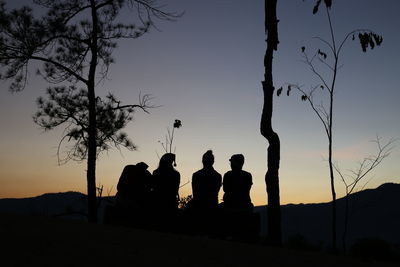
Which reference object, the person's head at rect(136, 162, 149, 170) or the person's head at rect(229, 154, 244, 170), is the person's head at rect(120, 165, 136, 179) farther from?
the person's head at rect(229, 154, 244, 170)

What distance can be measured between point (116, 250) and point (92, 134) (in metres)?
7.92

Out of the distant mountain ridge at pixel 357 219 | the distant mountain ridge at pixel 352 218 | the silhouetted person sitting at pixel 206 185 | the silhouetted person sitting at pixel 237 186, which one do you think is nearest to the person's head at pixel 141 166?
the silhouetted person sitting at pixel 206 185

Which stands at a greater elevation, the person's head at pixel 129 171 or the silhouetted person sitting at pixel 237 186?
the person's head at pixel 129 171

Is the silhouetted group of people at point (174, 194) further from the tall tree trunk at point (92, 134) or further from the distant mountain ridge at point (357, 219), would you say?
the distant mountain ridge at point (357, 219)

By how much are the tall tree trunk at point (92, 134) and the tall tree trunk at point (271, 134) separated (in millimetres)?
4882

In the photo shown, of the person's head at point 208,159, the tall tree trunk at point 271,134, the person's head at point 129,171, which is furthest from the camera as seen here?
the tall tree trunk at point 271,134

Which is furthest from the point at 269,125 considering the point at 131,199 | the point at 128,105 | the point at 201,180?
the point at 128,105

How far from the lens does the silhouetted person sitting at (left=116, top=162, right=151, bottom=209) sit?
8477 millimetres

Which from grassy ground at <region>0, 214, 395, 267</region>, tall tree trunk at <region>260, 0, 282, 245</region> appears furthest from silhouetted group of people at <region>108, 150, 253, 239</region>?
tall tree trunk at <region>260, 0, 282, 245</region>

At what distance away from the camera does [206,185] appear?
838 cm

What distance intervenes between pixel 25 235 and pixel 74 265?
1.35 meters

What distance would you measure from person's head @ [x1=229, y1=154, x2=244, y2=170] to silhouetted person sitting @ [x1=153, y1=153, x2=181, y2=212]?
1035 mm

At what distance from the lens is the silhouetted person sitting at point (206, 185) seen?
8.37m

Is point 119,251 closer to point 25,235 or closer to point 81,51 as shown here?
point 25,235
